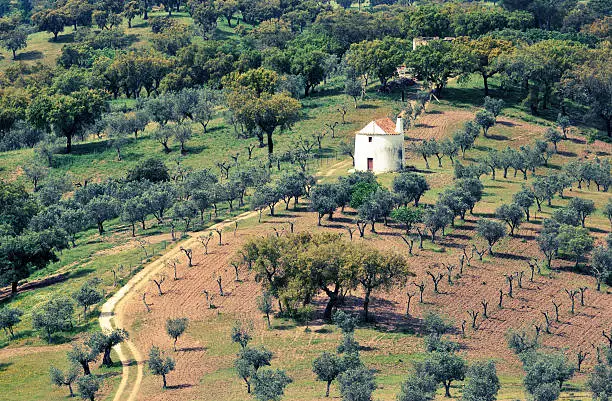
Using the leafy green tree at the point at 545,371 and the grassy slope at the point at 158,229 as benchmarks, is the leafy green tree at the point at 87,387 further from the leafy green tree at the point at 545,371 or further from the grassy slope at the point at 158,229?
the leafy green tree at the point at 545,371

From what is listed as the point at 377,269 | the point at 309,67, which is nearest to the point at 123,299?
the point at 377,269

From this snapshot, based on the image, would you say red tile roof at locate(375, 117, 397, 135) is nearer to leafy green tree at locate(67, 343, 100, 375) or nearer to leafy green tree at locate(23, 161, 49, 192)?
leafy green tree at locate(23, 161, 49, 192)

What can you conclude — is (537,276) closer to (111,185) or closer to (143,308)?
(143,308)

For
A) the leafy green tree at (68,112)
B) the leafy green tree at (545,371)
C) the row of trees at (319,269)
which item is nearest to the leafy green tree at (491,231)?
the row of trees at (319,269)

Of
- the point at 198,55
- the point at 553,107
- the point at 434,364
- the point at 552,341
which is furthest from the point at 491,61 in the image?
the point at 434,364

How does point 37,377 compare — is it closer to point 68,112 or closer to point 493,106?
point 68,112

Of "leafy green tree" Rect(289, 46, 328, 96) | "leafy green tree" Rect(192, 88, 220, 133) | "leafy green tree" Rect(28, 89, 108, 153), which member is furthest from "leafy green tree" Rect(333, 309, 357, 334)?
"leafy green tree" Rect(289, 46, 328, 96)
